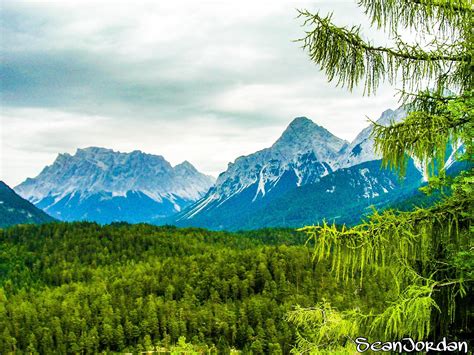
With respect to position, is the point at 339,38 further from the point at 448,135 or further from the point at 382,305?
the point at 382,305

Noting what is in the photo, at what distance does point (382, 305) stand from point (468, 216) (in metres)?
3.94

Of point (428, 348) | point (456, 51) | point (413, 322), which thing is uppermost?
point (456, 51)

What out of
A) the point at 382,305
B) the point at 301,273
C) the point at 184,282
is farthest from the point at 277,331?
the point at 382,305

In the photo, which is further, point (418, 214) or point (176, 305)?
point (176, 305)

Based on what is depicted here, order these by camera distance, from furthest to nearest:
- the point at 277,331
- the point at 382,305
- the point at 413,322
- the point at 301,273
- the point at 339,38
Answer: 1. the point at 301,273
2. the point at 277,331
3. the point at 382,305
4. the point at 339,38
5. the point at 413,322

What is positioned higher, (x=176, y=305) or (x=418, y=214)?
(x=418, y=214)

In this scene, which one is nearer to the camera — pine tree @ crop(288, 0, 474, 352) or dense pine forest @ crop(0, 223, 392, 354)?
pine tree @ crop(288, 0, 474, 352)

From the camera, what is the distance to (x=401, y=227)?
346 inches

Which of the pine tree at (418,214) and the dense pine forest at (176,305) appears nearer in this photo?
the pine tree at (418,214)

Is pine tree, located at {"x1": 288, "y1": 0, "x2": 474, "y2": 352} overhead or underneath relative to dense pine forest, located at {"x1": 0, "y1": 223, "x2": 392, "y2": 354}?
overhead

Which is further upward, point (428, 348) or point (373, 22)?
point (373, 22)

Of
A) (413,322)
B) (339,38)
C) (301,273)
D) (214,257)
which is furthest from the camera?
(214,257)

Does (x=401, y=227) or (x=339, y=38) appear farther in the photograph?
(x=339, y=38)

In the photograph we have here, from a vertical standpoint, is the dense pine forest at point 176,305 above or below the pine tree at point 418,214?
below
